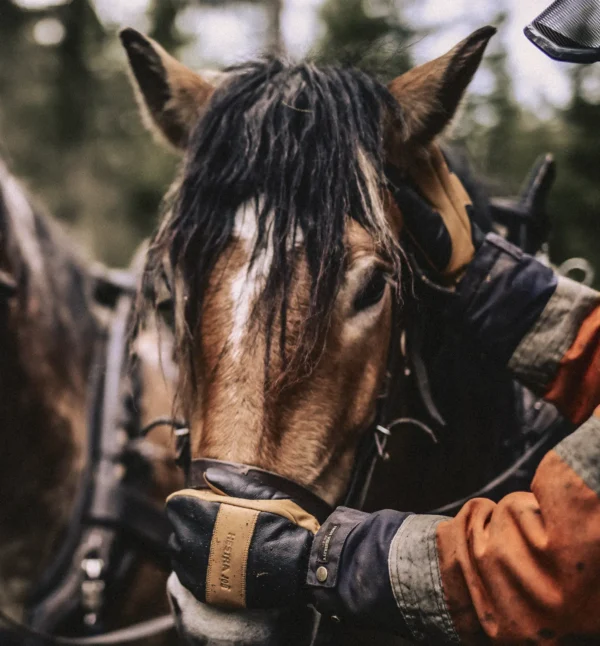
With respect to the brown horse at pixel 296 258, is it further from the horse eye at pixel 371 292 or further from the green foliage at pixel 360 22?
the green foliage at pixel 360 22

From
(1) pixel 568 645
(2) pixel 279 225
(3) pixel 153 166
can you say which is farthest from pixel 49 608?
(3) pixel 153 166

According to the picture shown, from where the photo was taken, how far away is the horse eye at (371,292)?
1416 mm

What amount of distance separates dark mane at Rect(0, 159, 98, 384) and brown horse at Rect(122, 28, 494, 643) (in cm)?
94

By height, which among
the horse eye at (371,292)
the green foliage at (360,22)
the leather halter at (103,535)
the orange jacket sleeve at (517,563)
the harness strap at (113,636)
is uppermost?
the green foliage at (360,22)

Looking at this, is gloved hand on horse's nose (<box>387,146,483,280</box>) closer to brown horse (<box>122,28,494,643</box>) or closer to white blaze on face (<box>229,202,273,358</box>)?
brown horse (<box>122,28,494,643</box>)

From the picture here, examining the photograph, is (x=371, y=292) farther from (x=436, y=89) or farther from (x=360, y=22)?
(x=360, y=22)

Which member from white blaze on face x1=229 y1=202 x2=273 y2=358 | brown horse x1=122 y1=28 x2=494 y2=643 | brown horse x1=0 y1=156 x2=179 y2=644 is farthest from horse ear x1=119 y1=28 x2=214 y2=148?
brown horse x1=0 y1=156 x2=179 y2=644

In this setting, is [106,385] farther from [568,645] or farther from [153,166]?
[153,166]

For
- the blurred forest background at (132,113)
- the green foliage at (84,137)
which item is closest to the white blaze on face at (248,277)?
the blurred forest background at (132,113)

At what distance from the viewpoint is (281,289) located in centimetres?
134

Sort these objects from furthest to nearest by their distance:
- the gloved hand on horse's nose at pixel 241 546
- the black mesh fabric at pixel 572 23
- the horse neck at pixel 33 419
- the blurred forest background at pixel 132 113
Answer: the blurred forest background at pixel 132 113 → the horse neck at pixel 33 419 → the black mesh fabric at pixel 572 23 → the gloved hand on horse's nose at pixel 241 546

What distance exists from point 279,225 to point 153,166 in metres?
8.27

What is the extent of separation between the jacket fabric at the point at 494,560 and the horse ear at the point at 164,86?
3.86 feet

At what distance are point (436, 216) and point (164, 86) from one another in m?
0.90
